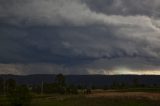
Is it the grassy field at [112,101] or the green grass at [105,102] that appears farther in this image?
the grassy field at [112,101]

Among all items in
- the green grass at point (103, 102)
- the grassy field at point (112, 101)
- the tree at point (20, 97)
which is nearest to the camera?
the tree at point (20, 97)

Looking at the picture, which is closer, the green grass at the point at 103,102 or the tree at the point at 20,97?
the tree at the point at 20,97

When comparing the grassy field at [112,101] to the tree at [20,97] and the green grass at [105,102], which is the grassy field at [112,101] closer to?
the green grass at [105,102]

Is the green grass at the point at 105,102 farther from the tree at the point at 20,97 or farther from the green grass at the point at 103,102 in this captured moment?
the tree at the point at 20,97

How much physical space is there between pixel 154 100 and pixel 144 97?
3311mm

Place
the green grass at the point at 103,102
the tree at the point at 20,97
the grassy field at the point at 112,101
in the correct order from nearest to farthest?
the tree at the point at 20,97, the green grass at the point at 103,102, the grassy field at the point at 112,101

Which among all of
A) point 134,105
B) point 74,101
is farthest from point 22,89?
point 134,105

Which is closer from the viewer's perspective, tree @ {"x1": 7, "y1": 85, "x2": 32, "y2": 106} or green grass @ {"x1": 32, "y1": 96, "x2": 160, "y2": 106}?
tree @ {"x1": 7, "y1": 85, "x2": 32, "y2": 106}

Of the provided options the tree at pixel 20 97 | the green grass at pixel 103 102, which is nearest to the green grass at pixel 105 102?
the green grass at pixel 103 102

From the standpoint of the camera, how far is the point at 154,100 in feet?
303

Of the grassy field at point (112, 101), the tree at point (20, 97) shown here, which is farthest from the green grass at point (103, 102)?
the tree at point (20, 97)

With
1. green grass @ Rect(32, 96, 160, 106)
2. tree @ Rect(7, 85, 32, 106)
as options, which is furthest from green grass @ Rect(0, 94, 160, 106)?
tree @ Rect(7, 85, 32, 106)

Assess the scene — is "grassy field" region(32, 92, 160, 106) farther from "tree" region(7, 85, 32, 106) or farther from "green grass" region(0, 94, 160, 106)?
"tree" region(7, 85, 32, 106)

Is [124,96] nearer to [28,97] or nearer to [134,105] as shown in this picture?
[134,105]
